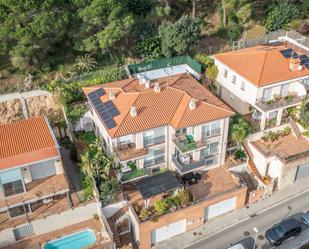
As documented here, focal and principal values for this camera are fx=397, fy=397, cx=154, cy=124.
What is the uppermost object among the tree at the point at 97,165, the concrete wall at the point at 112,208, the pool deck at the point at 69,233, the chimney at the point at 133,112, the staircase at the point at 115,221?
the chimney at the point at 133,112

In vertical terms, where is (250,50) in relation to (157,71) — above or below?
above

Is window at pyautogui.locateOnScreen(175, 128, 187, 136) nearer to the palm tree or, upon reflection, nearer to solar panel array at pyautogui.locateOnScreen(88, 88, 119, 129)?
solar panel array at pyautogui.locateOnScreen(88, 88, 119, 129)

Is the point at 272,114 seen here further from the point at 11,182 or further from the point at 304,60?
the point at 11,182

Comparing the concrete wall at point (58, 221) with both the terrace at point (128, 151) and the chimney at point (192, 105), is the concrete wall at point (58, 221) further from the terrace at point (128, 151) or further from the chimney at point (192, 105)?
the chimney at point (192, 105)

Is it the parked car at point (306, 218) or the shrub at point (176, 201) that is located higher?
the shrub at point (176, 201)

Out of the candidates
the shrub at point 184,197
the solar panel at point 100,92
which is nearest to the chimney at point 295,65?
the shrub at point 184,197

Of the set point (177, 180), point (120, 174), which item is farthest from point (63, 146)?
point (177, 180)

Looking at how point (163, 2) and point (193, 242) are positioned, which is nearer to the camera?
point (193, 242)

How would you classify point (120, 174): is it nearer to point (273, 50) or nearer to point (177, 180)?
point (177, 180)
